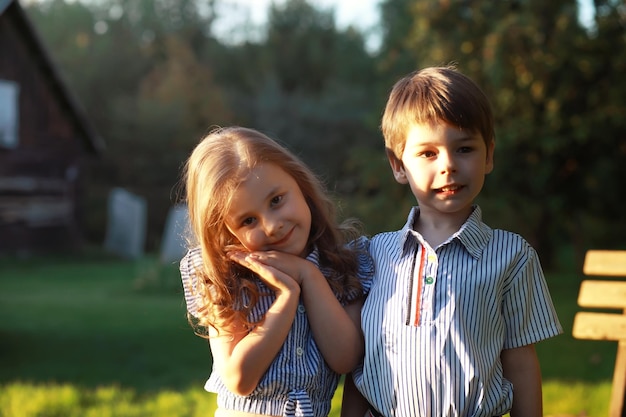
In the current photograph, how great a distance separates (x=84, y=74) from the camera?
2841cm

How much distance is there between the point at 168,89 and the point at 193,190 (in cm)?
2459

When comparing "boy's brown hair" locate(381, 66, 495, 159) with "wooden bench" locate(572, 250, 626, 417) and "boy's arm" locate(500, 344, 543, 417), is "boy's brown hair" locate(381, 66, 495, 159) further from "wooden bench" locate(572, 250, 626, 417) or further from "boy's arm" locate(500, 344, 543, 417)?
"wooden bench" locate(572, 250, 626, 417)

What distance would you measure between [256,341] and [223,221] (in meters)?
0.34

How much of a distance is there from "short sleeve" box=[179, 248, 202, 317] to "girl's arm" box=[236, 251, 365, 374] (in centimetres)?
20

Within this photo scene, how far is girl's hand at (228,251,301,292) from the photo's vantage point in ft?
7.19

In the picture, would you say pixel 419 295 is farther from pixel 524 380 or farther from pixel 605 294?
pixel 605 294

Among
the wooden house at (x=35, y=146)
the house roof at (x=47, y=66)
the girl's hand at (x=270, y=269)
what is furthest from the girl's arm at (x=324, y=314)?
the wooden house at (x=35, y=146)

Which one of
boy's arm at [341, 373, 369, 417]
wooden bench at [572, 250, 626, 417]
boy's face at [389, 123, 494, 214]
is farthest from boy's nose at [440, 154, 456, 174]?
wooden bench at [572, 250, 626, 417]

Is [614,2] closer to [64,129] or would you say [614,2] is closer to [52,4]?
[64,129]

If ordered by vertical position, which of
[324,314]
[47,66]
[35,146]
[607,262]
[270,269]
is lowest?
[35,146]

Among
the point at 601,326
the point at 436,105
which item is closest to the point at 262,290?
the point at 436,105

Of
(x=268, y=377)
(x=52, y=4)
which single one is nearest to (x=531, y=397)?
(x=268, y=377)

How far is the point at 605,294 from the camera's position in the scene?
3.16m

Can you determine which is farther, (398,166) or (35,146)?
(35,146)
